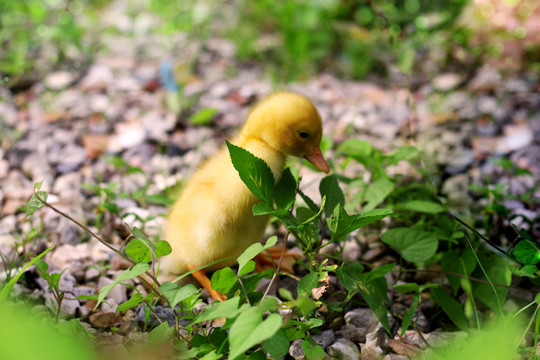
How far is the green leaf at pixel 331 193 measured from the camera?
5.27ft

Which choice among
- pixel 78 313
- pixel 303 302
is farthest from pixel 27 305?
pixel 303 302

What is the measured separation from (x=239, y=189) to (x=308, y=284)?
0.42 m

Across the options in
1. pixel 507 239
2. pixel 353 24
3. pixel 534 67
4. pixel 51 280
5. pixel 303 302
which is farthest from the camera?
pixel 353 24

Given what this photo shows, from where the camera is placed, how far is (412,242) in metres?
1.71

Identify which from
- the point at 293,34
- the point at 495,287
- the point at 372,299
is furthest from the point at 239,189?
the point at 293,34

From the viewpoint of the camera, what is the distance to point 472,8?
12.2 feet

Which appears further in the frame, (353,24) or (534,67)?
(353,24)

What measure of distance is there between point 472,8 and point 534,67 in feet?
2.15

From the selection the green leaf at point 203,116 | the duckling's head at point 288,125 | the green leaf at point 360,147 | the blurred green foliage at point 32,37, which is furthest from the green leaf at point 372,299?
the blurred green foliage at point 32,37

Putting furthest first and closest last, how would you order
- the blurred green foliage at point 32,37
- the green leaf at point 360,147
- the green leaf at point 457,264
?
1. the blurred green foliage at point 32,37
2. the green leaf at point 360,147
3. the green leaf at point 457,264

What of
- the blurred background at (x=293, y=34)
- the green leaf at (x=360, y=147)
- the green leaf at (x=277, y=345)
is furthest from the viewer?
the blurred background at (x=293, y=34)

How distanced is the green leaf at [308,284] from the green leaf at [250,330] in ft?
0.71

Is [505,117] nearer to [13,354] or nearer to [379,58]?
[379,58]

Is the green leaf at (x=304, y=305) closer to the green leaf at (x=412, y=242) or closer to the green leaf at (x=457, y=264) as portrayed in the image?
the green leaf at (x=412, y=242)
